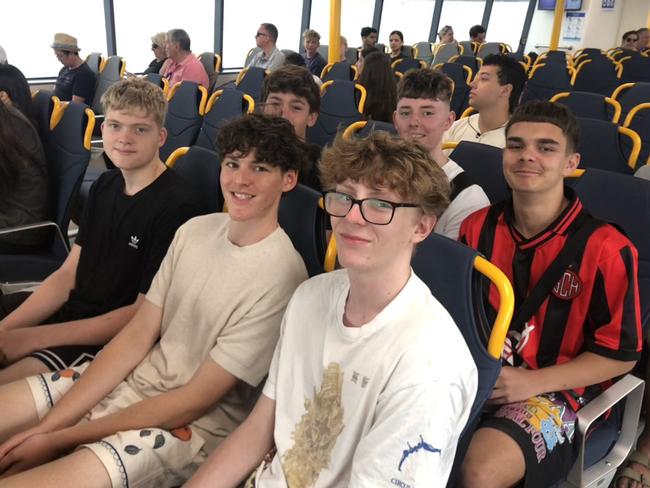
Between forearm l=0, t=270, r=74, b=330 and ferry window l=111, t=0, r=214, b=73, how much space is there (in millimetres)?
6136

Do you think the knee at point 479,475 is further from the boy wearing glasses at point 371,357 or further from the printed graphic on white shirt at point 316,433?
the printed graphic on white shirt at point 316,433

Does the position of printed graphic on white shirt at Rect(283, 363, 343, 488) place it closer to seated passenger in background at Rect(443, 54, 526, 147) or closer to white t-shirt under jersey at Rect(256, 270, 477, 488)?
white t-shirt under jersey at Rect(256, 270, 477, 488)

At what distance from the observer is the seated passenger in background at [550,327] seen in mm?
1375

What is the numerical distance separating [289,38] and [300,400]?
1017 centimetres

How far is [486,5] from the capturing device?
565 inches

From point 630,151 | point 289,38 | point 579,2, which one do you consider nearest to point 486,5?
point 579,2

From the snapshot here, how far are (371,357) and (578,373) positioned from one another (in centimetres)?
72

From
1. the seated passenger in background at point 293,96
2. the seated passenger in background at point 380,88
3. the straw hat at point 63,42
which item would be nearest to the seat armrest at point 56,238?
the seated passenger in background at point 293,96

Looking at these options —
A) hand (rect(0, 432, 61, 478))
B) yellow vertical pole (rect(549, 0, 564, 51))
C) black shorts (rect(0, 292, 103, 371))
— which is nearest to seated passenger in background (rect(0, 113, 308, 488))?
hand (rect(0, 432, 61, 478))

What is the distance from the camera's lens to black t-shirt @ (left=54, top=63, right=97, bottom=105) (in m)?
5.57

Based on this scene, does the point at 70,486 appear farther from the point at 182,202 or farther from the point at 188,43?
the point at 188,43

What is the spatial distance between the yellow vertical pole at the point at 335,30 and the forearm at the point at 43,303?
28.6ft

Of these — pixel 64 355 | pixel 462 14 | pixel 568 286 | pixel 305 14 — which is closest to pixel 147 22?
pixel 305 14

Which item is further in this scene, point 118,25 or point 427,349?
point 118,25
